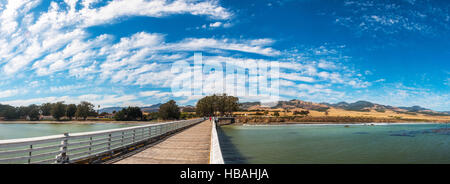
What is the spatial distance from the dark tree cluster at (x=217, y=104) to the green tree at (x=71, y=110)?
65.7 metres

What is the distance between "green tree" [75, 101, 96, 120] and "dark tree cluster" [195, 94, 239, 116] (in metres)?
58.9

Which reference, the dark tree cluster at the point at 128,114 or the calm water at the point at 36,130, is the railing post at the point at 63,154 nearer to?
the calm water at the point at 36,130

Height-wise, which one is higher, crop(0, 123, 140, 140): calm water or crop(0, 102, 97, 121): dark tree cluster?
crop(0, 102, 97, 121): dark tree cluster

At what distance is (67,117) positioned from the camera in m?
124

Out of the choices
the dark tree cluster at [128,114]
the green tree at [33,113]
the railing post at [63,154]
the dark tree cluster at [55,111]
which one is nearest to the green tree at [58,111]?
the dark tree cluster at [55,111]

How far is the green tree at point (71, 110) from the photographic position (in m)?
118

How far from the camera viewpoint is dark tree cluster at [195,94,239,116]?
10206 cm

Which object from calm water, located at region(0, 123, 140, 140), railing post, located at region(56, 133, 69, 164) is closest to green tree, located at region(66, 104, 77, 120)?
calm water, located at region(0, 123, 140, 140)

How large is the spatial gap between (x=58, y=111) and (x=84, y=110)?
1126 cm

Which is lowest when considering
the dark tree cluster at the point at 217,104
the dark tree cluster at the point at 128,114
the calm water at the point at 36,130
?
the calm water at the point at 36,130

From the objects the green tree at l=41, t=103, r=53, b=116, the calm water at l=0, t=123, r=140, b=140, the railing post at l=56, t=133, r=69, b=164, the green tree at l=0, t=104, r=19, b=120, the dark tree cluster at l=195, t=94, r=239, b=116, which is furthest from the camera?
the green tree at l=41, t=103, r=53, b=116

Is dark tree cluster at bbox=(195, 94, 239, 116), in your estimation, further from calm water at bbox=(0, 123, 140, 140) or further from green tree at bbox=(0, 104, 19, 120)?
green tree at bbox=(0, 104, 19, 120)
